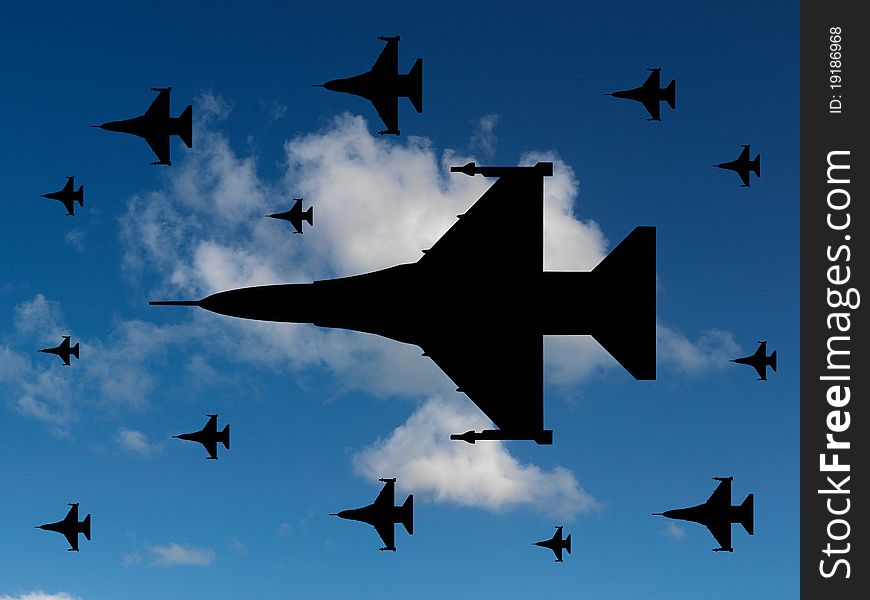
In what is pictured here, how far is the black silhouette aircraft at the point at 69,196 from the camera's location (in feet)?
93.2

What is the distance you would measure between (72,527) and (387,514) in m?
15.6

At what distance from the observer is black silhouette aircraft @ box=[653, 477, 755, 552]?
A: 81.5ft

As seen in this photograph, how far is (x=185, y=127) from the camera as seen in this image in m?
24.3

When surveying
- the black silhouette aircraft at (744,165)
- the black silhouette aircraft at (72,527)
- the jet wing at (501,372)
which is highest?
the black silhouette aircraft at (744,165)

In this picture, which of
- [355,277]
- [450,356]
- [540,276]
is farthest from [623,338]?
[355,277]

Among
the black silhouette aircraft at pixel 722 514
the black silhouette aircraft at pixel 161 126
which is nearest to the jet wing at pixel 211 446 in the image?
the black silhouette aircraft at pixel 161 126

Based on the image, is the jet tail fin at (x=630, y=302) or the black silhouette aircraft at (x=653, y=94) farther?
the black silhouette aircraft at (x=653, y=94)

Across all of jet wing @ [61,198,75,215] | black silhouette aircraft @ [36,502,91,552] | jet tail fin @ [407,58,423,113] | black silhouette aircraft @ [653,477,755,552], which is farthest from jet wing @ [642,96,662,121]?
black silhouette aircraft @ [36,502,91,552]

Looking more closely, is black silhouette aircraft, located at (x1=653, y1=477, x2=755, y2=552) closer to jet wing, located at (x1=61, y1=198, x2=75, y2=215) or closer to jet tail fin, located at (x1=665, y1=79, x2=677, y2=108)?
jet tail fin, located at (x1=665, y1=79, x2=677, y2=108)

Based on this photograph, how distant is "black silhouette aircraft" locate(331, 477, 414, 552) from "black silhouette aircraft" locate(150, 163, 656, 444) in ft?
20.5

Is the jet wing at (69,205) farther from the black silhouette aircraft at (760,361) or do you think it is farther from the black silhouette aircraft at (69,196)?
the black silhouette aircraft at (760,361)

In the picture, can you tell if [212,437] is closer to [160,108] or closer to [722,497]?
[160,108]

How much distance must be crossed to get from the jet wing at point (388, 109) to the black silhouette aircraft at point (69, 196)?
15335mm
